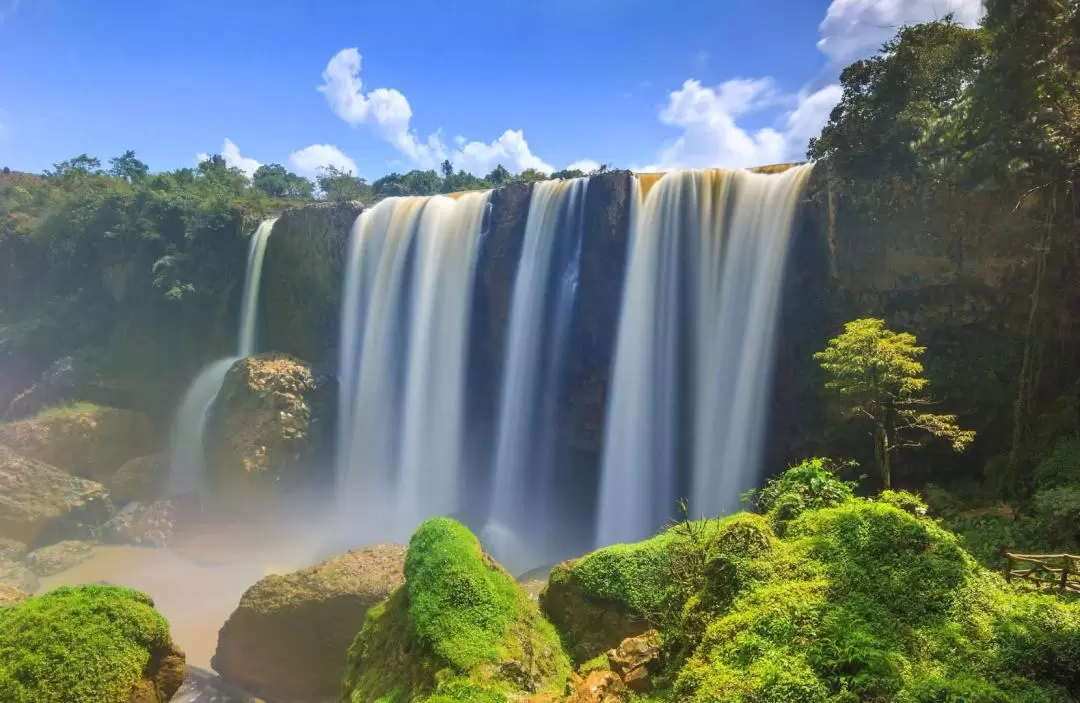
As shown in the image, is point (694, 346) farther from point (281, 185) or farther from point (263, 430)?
point (281, 185)

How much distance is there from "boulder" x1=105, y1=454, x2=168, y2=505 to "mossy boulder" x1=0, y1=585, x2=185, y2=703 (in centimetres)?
1823

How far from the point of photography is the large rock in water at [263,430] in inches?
790

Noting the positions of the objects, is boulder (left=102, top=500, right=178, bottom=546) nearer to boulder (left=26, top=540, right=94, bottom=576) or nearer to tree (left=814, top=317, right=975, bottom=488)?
boulder (left=26, top=540, right=94, bottom=576)

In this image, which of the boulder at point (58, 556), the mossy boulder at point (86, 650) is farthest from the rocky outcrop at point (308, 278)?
the mossy boulder at point (86, 650)

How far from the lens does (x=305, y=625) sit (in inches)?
443

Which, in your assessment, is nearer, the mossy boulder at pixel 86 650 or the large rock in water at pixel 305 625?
the mossy boulder at pixel 86 650

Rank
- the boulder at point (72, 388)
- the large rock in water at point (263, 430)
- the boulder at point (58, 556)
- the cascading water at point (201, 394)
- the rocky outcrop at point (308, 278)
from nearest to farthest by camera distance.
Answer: the boulder at point (58, 556) < the large rock in water at point (263, 430) < the rocky outcrop at point (308, 278) < the cascading water at point (201, 394) < the boulder at point (72, 388)

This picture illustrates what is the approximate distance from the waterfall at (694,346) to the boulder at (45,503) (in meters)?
18.8

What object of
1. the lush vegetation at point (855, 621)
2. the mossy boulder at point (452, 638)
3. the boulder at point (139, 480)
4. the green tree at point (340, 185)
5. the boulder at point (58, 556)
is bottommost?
the boulder at point (58, 556)

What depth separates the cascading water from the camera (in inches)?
968

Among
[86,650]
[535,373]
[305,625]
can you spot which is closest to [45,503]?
[305,625]

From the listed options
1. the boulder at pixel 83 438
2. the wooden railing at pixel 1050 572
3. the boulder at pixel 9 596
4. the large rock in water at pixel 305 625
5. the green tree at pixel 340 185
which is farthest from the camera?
the green tree at pixel 340 185

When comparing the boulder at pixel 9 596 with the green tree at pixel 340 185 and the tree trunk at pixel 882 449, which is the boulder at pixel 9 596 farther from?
the green tree at pixel 340 185

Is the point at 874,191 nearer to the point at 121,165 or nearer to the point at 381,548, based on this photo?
the point at 381,548
